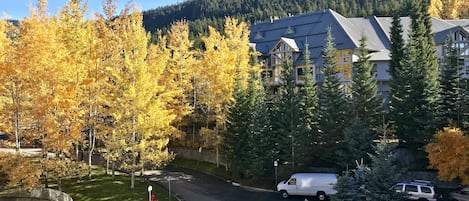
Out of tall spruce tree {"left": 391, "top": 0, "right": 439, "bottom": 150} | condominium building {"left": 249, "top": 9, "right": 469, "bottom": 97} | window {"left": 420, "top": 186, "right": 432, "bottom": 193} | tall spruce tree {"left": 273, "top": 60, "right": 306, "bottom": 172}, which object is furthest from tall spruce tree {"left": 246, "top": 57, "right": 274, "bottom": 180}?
condominium building {"left": 249, "top": 9, "right": 469, "bottom": 97}

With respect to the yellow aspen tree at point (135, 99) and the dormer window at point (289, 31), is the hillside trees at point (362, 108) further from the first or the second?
the dormer window at point (289, 31)

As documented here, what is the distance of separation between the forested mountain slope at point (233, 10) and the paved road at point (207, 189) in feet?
226

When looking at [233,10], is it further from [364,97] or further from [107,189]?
[107,189]

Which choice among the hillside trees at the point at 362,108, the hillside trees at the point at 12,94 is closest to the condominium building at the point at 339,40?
the hillside trees at the point at 362,108

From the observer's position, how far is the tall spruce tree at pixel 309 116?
3127 centimetres

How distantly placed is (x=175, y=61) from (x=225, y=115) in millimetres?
9293

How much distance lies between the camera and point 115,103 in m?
29.0

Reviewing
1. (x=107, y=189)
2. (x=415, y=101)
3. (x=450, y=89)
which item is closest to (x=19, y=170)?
(x=107, y=189)

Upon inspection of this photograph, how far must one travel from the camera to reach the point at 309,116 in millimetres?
33625

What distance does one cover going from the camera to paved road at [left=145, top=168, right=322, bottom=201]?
29120 mm

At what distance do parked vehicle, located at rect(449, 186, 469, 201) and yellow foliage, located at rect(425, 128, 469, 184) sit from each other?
0.64 metres

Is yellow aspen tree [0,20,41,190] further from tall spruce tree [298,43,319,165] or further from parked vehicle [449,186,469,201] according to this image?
parked vehicle [449,186,469,201]

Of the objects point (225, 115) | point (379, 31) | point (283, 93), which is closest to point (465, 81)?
point (283, 93)

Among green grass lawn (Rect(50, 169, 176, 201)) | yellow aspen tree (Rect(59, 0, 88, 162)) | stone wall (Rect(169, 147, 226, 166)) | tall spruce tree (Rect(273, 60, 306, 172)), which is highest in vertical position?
yellow aspen tree (Rect(59, 0, 88, 162))
